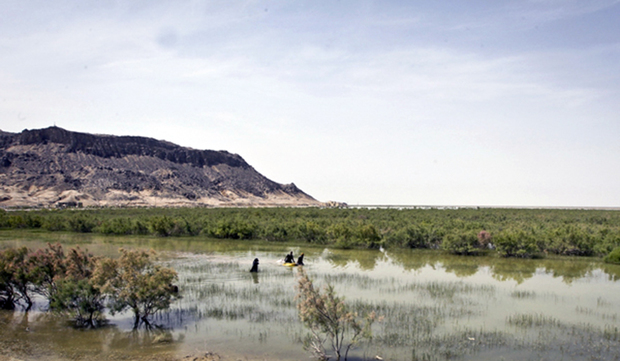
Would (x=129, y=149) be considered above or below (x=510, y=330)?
above

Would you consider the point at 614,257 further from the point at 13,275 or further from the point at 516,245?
the point at 13,275

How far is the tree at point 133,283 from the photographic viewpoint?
1394 cm

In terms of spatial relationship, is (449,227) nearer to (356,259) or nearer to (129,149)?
(356,259)

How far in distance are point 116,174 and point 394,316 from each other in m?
128

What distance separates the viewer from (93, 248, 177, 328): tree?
45.7 feet

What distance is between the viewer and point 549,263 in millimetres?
29094

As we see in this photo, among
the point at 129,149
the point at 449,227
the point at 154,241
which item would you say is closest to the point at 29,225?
the point at 154,241

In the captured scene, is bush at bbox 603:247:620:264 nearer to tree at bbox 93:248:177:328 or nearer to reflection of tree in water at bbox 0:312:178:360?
tree at bbox 93:248:177:328

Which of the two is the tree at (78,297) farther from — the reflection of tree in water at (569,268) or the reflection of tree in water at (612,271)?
the reflection of tree in water at (612,271)

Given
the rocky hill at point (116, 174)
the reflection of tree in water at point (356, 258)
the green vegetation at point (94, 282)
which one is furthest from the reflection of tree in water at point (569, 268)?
the rocky hill at point (116, 174)

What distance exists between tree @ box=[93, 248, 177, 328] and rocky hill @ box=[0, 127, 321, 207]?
98575 millimetres

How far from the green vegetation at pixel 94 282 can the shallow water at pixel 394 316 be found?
0.64 m

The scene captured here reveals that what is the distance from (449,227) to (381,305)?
2559cm

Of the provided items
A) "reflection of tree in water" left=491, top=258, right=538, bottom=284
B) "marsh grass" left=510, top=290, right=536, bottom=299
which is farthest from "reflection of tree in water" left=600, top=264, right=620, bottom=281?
"marsh grass" left=510, top=290, right=536, bottom=299
